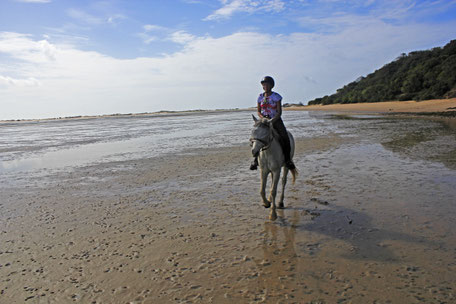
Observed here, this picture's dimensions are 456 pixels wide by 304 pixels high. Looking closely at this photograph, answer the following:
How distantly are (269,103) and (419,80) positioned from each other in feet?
149

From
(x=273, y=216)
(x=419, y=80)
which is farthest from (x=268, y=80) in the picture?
(x=419, y=80)

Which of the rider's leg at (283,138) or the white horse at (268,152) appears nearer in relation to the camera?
the white horse at (268,152)

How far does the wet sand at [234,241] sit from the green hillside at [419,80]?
116ft

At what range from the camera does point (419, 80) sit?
42.2 meters

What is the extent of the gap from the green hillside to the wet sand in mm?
35325

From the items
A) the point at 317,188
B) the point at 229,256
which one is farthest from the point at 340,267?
the point at 317,188

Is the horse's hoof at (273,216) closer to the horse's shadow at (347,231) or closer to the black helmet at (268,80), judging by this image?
the horse's shadow at (347,231)

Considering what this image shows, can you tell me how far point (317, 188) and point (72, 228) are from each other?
5880 mm

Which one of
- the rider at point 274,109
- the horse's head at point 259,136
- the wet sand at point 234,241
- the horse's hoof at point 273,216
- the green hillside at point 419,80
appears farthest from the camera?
the green hillside at point 419,80

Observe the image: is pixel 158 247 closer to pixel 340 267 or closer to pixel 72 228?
pixel 72 228

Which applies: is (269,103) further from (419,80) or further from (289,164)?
(419,80)

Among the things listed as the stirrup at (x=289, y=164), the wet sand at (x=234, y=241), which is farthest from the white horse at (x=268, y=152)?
the wet sand at (x=234, y=241)

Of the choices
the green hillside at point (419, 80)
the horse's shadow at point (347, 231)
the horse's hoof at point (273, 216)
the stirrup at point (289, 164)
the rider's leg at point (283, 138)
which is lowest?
the horse's shadow at point (347, 231)

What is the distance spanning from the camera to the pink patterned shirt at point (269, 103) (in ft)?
21.3
